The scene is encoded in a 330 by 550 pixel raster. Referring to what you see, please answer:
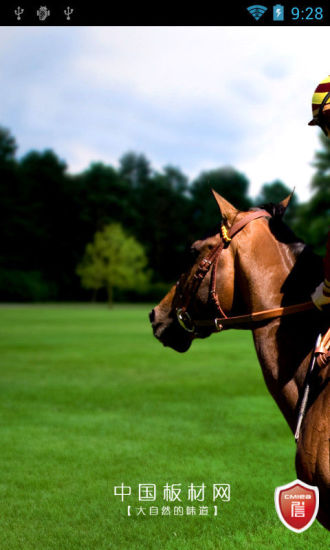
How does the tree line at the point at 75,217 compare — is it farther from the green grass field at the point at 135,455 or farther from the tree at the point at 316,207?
the green grass field at the point at 135,455

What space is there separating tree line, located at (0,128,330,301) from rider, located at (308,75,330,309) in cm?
7259

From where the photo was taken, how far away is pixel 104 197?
287ft

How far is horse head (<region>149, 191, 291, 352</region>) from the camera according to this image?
3.40 meters

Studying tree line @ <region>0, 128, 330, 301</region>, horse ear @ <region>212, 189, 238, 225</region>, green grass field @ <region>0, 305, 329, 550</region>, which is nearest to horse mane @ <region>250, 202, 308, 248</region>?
horse ear @ <region>212, 189, 238, 225</region>

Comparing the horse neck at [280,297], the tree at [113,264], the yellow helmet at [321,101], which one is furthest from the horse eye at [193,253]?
the tree at [113,264]

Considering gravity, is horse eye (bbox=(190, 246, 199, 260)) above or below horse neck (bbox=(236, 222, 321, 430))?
above

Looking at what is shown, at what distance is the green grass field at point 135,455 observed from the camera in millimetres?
5109

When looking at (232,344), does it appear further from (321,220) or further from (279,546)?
(321,220)
